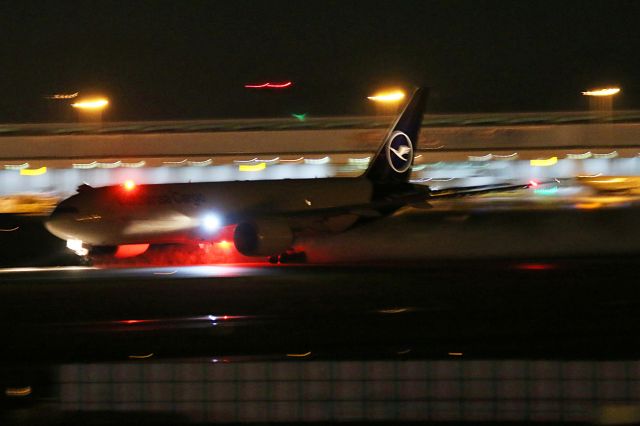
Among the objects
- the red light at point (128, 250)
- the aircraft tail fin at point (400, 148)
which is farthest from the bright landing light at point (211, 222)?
the aircraft tail fin at point (400, 148)

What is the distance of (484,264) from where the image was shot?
2423cm

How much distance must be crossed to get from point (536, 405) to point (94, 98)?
58234 millimetres

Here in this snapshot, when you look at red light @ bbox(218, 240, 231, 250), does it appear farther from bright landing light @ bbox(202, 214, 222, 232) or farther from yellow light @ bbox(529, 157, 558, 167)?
yellow light @ bbox(529, 157, 558, 167)

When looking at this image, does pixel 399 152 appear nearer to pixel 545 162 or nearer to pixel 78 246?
pixel 78 246

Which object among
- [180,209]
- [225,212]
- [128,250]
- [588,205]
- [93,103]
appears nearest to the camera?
[180,209]

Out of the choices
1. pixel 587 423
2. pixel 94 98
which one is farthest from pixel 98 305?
pixel 94 98

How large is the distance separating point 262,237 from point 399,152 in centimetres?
737

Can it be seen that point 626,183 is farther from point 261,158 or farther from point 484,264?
→ point 484,264

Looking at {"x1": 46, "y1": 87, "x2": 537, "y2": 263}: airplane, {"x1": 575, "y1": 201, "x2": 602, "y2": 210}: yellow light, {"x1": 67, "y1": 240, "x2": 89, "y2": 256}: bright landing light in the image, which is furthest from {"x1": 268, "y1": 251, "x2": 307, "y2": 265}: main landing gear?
{"x1": 575, "y1": 201, "x2": 602, "y2": 210}: yellow light

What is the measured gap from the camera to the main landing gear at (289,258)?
27.2 m

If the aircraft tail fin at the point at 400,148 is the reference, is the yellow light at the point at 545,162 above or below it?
above

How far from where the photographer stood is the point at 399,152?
3158 centimetres

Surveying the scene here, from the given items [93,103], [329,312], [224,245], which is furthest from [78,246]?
[93,103]

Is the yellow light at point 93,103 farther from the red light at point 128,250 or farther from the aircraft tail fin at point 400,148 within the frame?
the red light at point 128,250
